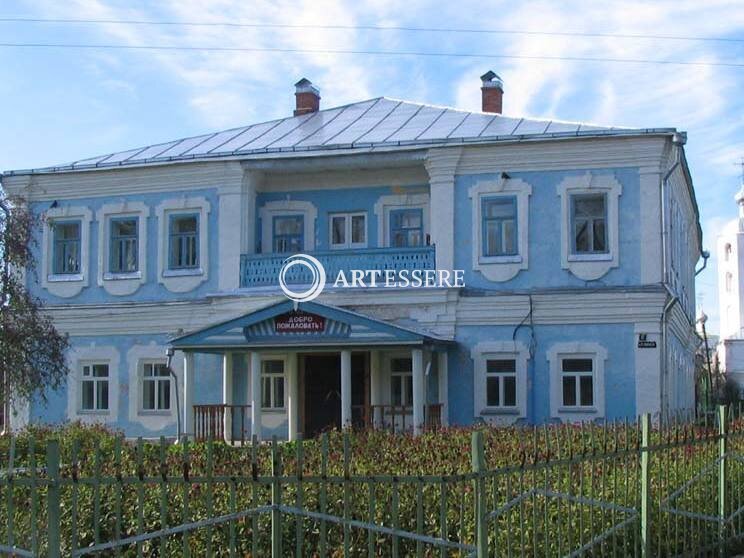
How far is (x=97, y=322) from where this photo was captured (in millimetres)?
24438

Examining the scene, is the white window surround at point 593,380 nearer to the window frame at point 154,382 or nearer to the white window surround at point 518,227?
the white window surround at point 518,227

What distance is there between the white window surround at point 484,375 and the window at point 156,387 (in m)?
6.73

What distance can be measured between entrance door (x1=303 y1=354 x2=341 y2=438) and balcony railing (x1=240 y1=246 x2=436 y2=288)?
6.46ft

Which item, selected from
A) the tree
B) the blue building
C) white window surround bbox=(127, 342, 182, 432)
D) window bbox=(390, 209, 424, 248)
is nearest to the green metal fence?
the tree

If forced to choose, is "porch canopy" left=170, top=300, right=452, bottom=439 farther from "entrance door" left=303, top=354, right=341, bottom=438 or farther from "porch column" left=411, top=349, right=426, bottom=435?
"entrance door" left=303, top=354, right=341, bottom=438

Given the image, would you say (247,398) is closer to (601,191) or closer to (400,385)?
(400,385)

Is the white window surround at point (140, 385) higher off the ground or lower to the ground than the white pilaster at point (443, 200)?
lower

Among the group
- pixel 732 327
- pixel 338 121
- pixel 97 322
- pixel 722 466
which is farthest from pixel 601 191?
pixel 732 327

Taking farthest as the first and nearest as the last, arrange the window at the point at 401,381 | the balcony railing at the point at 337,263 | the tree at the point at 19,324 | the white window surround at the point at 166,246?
1. the white window surround at the point at 166,246
2. the window at the point at 401,381
3. the balcony railing at the point at 337,263
4. the tree at the point at 19,324

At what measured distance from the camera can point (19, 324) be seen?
1530 cm

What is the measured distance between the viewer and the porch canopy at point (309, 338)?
21000mm

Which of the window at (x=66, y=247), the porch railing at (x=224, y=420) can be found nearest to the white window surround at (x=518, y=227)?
the porch railing at (x=224, y=420)

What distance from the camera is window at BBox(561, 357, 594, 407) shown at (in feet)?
70.7

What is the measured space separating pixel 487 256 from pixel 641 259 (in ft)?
9.80
